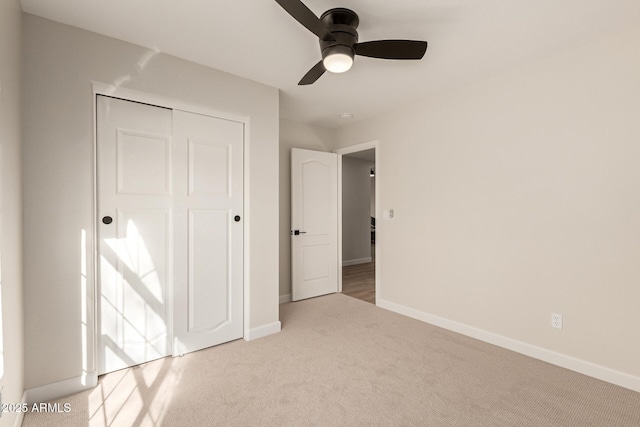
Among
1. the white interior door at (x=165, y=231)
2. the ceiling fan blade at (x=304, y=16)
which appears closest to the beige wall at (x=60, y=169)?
the white interior door at (x=165, y=231)

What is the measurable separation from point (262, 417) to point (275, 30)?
251 centimetres

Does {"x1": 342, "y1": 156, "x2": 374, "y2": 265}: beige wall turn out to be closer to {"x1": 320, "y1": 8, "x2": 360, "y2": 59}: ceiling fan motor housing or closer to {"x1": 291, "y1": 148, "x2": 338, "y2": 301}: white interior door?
{"x1": 291, "y1": 148, "x2": 338, "y2": 301}: white interior door

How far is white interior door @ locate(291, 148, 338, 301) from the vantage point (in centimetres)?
399

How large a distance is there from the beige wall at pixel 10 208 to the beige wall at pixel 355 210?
518 cm

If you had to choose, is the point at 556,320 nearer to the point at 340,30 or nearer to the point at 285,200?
the point at 340,30

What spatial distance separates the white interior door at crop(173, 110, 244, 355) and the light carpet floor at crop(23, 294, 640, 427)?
250 mm

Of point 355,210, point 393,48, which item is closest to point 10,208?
point 393,48

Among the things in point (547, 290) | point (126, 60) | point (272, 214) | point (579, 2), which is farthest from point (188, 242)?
point (579, 2)

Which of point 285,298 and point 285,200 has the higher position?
point 285,200

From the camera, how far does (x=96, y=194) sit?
7.04ft

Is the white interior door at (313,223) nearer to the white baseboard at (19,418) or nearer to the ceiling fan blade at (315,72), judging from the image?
the ceiling fan blade at (315,72)

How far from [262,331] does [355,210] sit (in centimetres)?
419

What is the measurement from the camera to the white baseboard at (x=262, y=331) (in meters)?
2.81

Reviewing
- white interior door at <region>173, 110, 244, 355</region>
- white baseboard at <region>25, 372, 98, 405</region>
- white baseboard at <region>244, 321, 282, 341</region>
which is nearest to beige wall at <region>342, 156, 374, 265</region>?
white baseboard at <region>244, 321, 282, 341</region>
